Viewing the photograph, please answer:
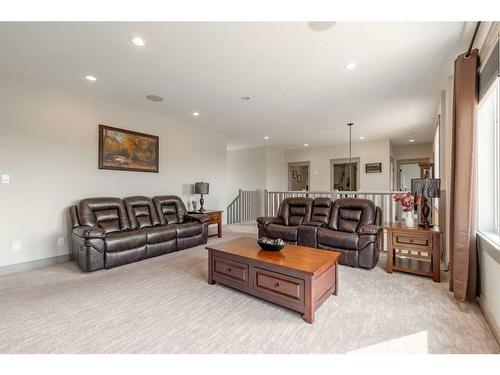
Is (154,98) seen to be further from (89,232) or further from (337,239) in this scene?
(337,239)

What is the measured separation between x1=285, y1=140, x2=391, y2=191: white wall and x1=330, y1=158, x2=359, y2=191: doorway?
6.4 inches

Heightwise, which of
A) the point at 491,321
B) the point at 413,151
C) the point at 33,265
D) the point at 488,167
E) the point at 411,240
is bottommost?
the point at 33,265

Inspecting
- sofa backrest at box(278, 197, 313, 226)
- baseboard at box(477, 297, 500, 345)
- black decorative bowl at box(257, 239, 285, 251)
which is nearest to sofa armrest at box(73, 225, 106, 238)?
black decorative bowl at box(257, 239, 285, 251)

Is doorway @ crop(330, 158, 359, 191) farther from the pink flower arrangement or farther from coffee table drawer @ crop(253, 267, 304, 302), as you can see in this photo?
coffee table drawer @ crop(253, 267, 304, 302)

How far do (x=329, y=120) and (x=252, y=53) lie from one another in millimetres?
3340

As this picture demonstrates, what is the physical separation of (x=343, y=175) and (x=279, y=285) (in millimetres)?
8686

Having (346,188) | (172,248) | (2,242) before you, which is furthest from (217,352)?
(346,188)

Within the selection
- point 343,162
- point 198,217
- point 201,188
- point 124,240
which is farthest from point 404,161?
point 124,240

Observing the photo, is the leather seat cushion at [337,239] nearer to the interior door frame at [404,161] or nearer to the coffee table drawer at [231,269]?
the coffee table drawer at [231,269]

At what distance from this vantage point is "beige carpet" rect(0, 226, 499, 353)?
1.68 meters

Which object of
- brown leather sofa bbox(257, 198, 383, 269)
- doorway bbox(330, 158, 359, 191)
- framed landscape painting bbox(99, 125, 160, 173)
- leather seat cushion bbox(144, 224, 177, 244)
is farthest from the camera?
doorway bbox(330, 158, 359, 191)

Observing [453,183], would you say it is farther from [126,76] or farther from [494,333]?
[126,76]

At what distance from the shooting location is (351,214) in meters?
3.86

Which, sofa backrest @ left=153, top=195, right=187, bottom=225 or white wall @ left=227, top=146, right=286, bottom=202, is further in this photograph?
white wall @ left=227, top=146, right=286, bottom=202
